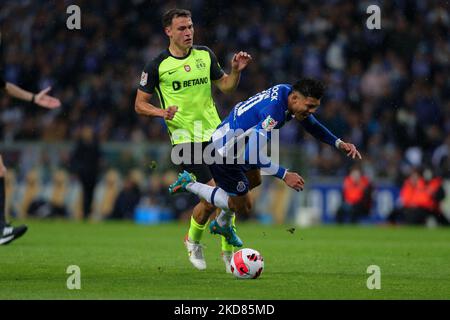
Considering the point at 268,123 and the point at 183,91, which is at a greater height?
the point at 183,91

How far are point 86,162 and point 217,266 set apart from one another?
13103 millimetres

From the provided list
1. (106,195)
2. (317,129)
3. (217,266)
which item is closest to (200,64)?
(317,129)

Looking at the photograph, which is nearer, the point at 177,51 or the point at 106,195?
the point at 177,51

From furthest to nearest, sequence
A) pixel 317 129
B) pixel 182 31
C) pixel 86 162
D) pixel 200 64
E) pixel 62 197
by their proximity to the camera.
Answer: pixel 62 197, pixel 86 162, pixel 200 64, pixel 182 31, pixel 317 129

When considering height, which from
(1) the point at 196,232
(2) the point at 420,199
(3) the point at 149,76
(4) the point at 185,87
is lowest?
(2) the point at 420,199

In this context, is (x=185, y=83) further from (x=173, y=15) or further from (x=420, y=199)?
(x=420, y=199)

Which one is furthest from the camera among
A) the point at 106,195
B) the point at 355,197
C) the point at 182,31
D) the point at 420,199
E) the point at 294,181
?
the point at 106,195

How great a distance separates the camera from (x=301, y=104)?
32.2ft

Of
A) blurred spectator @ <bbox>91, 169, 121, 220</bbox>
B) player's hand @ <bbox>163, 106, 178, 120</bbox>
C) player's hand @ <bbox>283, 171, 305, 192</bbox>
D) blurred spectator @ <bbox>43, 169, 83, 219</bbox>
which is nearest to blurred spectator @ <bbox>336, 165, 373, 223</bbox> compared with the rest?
blurred spectator @ <bbox>91, 169, 121, 220</bbox>

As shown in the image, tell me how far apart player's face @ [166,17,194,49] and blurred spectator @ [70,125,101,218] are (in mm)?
13015

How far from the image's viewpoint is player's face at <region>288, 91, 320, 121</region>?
9.78 m

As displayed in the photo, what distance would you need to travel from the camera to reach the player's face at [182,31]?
1111 cm

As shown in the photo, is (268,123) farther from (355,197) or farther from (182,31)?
(355,197)

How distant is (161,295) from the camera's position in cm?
830
